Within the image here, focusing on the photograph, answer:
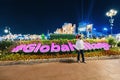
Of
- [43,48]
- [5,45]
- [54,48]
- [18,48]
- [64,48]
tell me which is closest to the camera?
[18,48]

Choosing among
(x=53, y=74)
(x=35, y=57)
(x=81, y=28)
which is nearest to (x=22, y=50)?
(x=35, y=57)

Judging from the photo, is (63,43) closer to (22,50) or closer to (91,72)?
(22,50)

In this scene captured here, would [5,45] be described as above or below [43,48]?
above

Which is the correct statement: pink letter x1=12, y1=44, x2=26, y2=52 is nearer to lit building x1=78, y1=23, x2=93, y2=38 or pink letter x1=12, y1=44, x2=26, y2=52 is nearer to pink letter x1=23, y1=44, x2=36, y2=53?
pink letter x1=23, y1=44, x2=36, y2=53

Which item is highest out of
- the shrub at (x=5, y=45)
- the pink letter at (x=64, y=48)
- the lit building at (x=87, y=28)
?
the lit building at (x=87, y=28)

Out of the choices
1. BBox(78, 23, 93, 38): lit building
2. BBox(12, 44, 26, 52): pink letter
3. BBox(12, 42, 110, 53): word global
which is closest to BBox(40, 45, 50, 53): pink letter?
BBox(12, 42, 110, 53): word global

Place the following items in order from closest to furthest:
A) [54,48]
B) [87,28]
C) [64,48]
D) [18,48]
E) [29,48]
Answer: [18,48], [29,48], [54,48], [64,48], [87,28]

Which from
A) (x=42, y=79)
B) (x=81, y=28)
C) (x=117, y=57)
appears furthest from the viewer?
(x=81, y=28)

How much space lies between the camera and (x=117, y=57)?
15.4 metres

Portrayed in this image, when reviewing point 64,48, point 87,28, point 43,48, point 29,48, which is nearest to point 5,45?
point 29,48

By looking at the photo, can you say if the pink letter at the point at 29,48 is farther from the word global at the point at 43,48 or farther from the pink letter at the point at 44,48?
the pink letter at the point at 44,48

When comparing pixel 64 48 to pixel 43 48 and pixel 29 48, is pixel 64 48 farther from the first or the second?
pixel 29 48

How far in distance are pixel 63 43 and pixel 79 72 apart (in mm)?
6322

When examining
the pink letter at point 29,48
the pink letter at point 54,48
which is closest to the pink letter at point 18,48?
the pink letter at point 29,48
